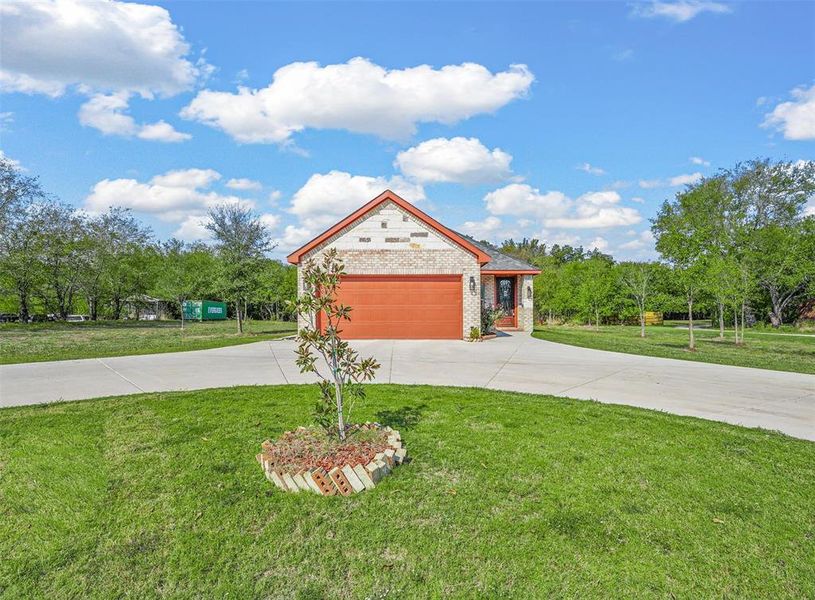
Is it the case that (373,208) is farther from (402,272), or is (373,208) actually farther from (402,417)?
(402,417)

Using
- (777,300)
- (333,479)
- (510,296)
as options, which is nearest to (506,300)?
(510,296)

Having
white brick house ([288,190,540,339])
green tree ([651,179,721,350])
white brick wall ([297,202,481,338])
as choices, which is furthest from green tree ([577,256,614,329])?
white brick wall ([297,202,481,338])

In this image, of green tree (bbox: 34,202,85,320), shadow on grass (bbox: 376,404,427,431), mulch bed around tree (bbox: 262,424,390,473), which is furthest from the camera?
green tree (bbox: 34,202,85,320)

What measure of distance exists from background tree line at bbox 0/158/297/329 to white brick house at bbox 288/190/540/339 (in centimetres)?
507

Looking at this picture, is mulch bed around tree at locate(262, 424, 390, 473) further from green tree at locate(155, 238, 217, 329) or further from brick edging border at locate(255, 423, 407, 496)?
green tree at locate(155, 238, 217, 329)

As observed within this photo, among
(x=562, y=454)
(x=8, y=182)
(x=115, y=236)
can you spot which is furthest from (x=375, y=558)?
(x=115, y=236)

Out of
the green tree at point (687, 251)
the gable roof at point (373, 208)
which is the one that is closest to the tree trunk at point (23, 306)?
the gable roof at point (373, 208)

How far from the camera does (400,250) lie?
650 inches

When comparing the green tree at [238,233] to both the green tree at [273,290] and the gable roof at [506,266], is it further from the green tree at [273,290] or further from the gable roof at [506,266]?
the gable roof at [506,266]

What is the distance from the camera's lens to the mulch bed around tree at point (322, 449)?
416 cm

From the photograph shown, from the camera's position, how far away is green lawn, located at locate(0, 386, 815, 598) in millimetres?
2916

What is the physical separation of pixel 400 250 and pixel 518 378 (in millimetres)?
8660

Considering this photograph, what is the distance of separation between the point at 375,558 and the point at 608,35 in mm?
14413

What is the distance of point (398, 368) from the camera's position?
399 inches
